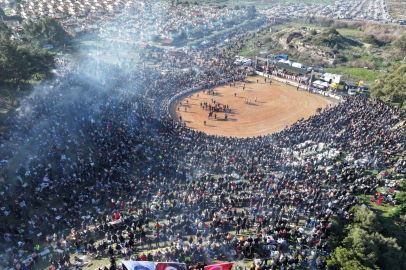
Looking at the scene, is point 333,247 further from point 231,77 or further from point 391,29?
point 391,29

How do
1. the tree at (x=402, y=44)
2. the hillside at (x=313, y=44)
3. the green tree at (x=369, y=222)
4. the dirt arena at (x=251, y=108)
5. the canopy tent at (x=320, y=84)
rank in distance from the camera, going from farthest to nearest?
the hillside at (x=313, y=44) → the tree at (x=402, y=44) → the canopy tent at (x=320, y=84) → the dirt arena at (x=251, y=108) → the green tree at (x=369, y=222)

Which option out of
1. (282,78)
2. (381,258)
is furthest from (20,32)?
(381,258)

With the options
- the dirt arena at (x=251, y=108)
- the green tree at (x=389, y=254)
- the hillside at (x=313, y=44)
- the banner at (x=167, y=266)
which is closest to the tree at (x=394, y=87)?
the dirt arena at (x=251, y=108)

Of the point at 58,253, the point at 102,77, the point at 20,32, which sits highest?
the point at 20,32

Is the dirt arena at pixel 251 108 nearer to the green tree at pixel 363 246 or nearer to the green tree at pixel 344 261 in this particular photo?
the green tree at pixel 363 246

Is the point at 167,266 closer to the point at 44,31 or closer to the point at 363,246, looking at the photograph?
the point at 363,246

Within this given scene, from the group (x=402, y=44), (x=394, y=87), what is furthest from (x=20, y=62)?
(x=402, y=44)
